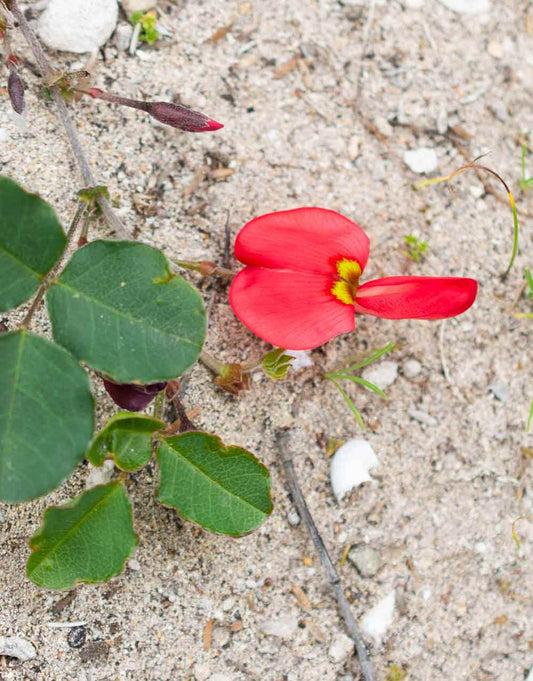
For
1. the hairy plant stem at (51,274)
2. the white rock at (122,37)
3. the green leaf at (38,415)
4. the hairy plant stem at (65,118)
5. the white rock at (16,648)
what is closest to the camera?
the green leaf at (38,415)

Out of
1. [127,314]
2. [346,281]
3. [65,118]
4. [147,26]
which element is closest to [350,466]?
[346,281]

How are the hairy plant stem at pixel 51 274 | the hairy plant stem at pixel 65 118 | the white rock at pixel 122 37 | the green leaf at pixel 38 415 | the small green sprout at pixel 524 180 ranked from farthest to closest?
the small green sprout at pixel 524 180 < the white rock at pixel 122 37 < the hairy plant stem at pixel 65 118 < the hairy plant stem at pixel 51 274 < the green leaf at pixel 38 415

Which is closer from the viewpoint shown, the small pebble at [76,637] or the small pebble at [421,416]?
the small pebble at [76,637]

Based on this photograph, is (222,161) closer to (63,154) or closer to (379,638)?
(63,154)

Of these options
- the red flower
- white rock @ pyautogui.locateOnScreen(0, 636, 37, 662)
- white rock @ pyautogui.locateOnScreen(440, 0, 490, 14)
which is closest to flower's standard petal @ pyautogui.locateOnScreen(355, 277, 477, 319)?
the red flower

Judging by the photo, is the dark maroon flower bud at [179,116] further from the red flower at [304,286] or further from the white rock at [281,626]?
the white rock at [281,626]

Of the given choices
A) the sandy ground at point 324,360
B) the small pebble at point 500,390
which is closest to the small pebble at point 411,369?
the sandy ground at point 324,360

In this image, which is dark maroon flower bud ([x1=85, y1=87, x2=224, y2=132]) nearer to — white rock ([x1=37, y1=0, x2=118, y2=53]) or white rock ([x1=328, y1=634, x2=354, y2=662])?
white rock ([x1=37, y1=0, x2=118, y2=53])
